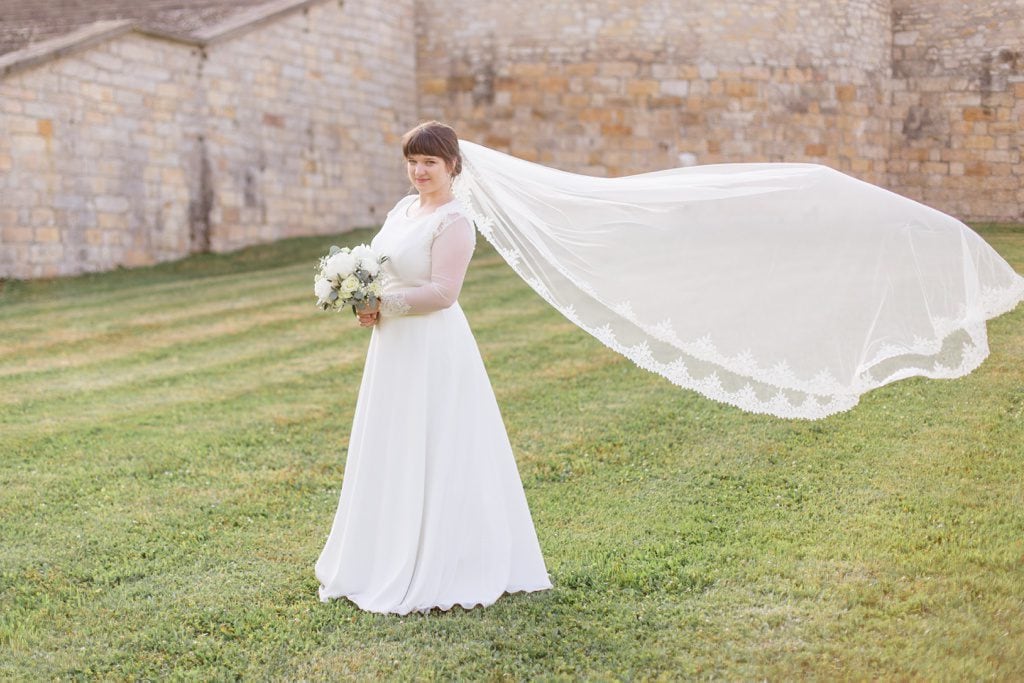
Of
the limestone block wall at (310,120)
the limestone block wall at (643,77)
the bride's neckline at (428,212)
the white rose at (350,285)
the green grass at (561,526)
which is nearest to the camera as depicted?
the green grass at (561,526)

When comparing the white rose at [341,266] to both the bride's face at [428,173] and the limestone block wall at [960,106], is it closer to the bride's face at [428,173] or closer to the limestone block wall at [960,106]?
the bride's face at [428,173]

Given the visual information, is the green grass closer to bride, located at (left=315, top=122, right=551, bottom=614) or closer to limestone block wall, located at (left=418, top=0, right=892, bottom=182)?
bride, located at (left=315, top=122, right=551, bottom=614)

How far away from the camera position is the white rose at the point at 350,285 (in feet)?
13.8

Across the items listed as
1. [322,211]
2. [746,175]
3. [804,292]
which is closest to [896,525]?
[804,292]

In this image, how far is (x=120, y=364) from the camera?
9.20 meters

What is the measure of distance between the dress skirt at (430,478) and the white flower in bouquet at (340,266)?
0.28m

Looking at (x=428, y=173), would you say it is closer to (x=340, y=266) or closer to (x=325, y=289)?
(x=340, y=266)

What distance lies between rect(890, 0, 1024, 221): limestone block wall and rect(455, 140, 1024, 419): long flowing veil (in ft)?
48.5

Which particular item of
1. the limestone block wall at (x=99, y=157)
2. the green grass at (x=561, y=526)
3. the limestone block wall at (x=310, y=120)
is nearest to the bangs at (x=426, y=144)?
the green grass at (x=561, y=526)

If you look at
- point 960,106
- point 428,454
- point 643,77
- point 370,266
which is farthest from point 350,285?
point 960,106

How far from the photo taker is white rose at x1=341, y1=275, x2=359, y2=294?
4.21 m

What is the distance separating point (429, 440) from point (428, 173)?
107cm

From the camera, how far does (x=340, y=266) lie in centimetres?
424

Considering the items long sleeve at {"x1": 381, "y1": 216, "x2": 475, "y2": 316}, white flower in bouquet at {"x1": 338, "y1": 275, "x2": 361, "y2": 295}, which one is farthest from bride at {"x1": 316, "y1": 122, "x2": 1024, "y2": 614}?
white flower in bouquet at {"x1": 338, "y1": 275, "x2": 361, "y2": 295}
